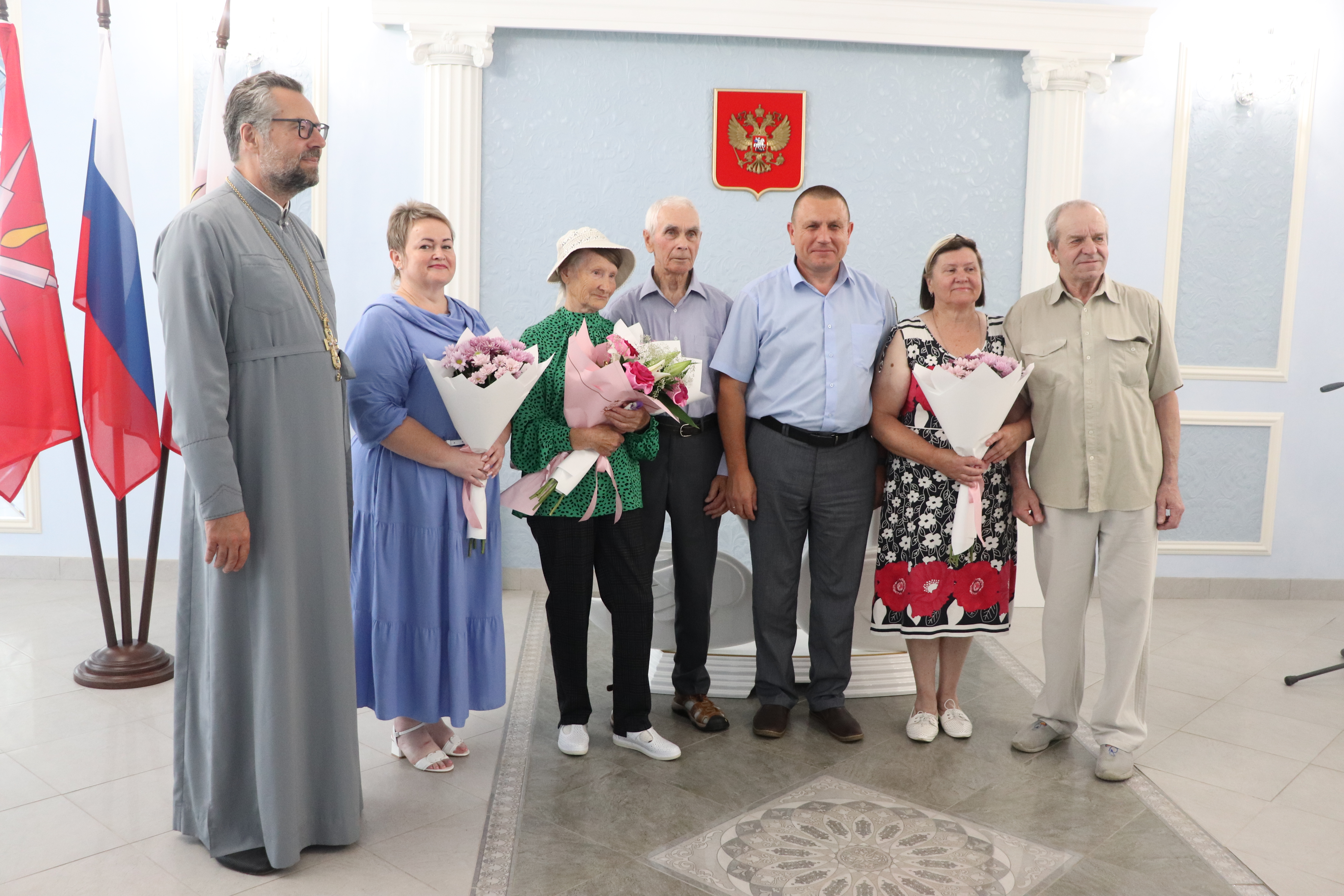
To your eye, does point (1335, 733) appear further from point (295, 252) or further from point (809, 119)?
point (295, 252)

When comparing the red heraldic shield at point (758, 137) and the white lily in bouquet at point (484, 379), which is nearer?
the white lily in bouquet at point (484, 379)

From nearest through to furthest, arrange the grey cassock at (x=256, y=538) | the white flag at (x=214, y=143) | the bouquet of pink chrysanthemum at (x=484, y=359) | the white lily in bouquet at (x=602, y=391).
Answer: the grey cassock at (x=256, y=538) → the bouquet of pink chrysanthemum at (x=484, y=359) → the white lily in bouquet at (x=602, y=391) → the white flag at (x=214, y=143)

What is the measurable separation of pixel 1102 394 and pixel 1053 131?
241cm

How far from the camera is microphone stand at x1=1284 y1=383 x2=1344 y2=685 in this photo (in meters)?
3.78

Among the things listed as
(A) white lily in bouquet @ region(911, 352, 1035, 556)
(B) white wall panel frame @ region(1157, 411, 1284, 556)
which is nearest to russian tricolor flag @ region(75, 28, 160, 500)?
(A) white lily in bouquet @ region(911, 352, 1035, 556)

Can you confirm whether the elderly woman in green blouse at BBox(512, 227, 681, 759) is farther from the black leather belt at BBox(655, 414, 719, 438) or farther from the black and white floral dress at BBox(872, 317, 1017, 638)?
the black and white floral dress at BBox(872, 317, 1017, 638)

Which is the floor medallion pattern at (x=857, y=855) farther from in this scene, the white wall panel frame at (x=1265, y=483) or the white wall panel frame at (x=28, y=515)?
the white wall panel frame at (x=28, y=515)

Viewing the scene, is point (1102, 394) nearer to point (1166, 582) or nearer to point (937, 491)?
point (937, 491)

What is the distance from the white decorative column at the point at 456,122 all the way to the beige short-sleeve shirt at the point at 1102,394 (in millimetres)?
2818

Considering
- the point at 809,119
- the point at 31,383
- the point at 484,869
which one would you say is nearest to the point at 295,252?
the point at 484,869

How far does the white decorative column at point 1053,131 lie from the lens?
4.69 meters

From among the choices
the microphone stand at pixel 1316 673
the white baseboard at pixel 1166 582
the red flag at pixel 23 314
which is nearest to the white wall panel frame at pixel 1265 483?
the white baseboard at pixel 1166 582

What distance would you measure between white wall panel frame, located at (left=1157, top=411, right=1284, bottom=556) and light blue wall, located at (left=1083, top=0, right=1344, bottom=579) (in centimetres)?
4

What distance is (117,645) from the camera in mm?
3631
